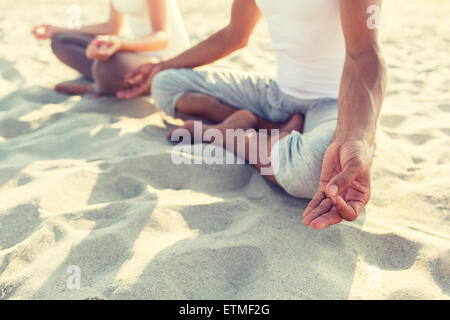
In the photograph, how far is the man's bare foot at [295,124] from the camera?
1.85 metres

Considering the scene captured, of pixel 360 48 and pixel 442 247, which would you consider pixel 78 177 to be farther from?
pixel 442 247

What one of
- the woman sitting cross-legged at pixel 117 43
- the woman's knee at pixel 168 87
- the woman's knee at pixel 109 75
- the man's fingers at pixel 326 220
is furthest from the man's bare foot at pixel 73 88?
the man's fingers at pixel 326 220

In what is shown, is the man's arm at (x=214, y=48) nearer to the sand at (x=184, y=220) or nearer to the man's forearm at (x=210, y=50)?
the man's forearm at (x=210, y=50)

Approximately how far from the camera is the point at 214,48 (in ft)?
7.15

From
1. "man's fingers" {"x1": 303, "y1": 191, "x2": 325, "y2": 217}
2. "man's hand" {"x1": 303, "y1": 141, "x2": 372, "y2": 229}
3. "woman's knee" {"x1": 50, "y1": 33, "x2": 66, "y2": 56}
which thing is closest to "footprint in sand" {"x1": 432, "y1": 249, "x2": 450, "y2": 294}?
"man's hand" {"x1": 303, "y1": 141, "x2": 372, "y2": 229}

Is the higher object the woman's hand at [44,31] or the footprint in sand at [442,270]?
the woman's hand at [44,31]

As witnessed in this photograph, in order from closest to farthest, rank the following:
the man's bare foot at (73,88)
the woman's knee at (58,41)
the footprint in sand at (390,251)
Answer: the footprint in sand at (390,251) < the man's bare foot at (73,88) < the woman's knee at (58,41)

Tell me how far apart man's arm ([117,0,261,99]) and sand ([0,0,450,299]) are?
19cm

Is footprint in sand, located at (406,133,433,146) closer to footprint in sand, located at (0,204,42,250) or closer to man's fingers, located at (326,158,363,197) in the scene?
man's fingers, located at (326,158,363,197)

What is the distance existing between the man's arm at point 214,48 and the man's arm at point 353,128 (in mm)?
732

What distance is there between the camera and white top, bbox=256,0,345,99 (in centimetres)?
166

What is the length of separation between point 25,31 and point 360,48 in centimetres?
400

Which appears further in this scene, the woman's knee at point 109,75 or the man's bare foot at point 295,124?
the woman's knee at point 109,75
